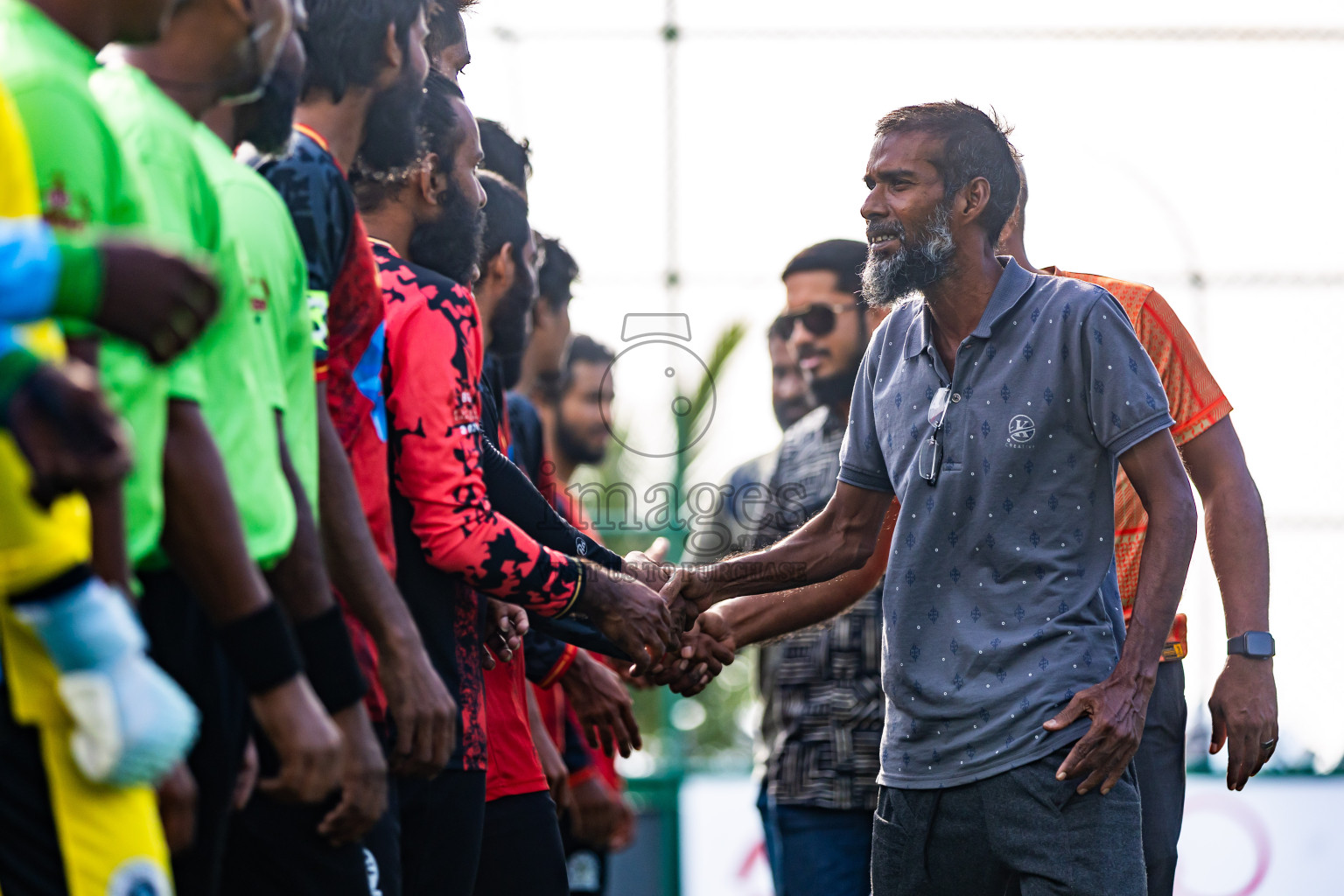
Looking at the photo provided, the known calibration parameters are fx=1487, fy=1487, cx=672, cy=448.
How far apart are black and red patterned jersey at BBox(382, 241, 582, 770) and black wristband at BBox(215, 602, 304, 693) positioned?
1061 millimetres

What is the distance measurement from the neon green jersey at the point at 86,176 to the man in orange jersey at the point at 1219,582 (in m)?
2.57

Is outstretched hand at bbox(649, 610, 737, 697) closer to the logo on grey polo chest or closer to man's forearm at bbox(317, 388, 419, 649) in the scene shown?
the logo on grey polo chest

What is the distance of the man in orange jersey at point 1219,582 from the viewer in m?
3.53

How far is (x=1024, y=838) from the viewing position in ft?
10.4

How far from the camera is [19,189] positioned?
5.04 ft

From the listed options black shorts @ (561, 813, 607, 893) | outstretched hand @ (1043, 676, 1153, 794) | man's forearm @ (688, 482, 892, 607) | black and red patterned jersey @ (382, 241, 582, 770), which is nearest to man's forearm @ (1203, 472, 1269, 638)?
outstretched hand @ (1043, 676, 1153, 794)

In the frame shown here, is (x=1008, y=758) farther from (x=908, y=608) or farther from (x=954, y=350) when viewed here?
(x=954, y=350)

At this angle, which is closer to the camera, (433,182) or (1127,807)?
(1127,807)

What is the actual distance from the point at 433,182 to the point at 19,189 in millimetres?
1871

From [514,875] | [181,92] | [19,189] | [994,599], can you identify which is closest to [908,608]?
[994,599]

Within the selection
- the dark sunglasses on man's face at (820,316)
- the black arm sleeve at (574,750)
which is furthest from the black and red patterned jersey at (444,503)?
the black arm sleeve at (574,750)

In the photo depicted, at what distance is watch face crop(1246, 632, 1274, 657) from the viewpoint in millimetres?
3537

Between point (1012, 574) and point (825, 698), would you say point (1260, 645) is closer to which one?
point (1012, 574)

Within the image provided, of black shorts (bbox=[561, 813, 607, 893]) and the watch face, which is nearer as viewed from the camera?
the watch face
